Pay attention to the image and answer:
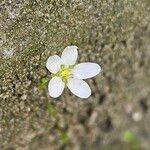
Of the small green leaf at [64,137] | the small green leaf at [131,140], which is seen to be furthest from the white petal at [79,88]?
the small green leaf at [131,140]

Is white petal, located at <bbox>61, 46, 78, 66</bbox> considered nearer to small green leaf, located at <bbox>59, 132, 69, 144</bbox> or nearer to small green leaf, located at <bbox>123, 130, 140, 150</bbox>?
small green leaf, located at <bbox>59, 132, 69, 144</bbox>

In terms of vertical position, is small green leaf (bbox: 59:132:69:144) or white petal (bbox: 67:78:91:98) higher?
white petal (bbox: 67:78:91:98)

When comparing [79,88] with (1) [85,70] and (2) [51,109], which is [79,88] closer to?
(1) [85,70]

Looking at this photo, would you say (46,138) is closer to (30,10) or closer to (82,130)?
(82,130)

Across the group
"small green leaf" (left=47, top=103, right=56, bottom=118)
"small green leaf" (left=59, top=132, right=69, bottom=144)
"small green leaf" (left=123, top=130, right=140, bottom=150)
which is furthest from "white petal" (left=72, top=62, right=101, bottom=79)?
"small green leaf" (left=123, top=130, right=140, bottom=150)

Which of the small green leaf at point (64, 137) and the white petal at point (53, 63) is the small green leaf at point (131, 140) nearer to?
the small green leaf at point (64, 137)

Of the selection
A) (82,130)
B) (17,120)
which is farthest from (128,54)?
(17,120)

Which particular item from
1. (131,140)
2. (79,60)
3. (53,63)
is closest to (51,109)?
(79,60)
